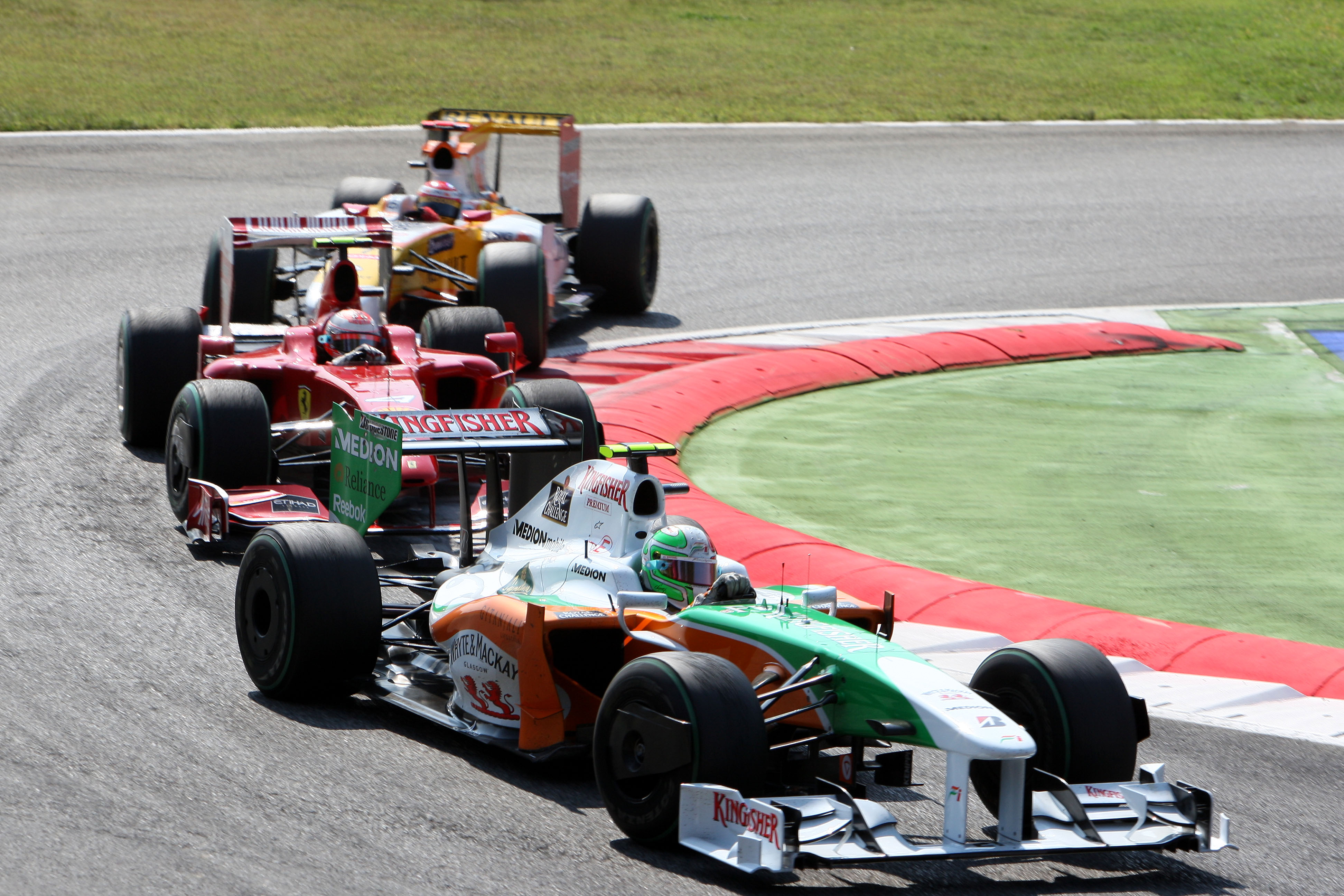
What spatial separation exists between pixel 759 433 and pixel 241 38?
21910 mm

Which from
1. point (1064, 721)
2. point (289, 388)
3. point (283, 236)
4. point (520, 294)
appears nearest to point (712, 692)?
point (1064, 721)

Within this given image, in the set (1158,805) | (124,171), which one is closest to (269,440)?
(1158,805)

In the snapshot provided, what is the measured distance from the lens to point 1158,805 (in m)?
6.29

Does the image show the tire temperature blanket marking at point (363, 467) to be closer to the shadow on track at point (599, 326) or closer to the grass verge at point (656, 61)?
the shadow on track at point (599, 326)

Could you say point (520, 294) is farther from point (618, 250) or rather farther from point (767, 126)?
point (767, 126)

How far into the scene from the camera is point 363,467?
340 inches

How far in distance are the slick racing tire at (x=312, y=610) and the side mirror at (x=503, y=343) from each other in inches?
193

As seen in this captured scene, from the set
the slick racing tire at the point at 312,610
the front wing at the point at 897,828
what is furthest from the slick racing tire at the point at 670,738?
the slick racing tire at the point at 312,610

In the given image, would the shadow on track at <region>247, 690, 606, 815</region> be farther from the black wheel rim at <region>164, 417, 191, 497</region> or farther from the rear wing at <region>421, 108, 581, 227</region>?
the rear wing at <region>421, 108, 581, 227</region>

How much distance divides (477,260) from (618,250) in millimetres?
2093

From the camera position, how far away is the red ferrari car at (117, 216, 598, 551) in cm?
1050

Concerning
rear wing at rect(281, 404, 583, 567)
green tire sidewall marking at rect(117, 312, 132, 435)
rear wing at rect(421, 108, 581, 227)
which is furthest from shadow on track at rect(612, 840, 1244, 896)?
rear wing at rect(421, 108, 581, 227)

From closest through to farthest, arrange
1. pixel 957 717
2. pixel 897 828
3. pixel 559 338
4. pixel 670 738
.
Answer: pixel 957 717 → pixel 670 738 → pixel 897 828 → pixel 559 338

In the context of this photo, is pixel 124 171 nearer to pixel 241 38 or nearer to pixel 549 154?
pixel 549 154
